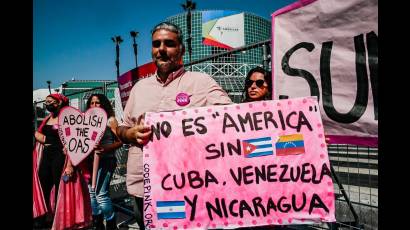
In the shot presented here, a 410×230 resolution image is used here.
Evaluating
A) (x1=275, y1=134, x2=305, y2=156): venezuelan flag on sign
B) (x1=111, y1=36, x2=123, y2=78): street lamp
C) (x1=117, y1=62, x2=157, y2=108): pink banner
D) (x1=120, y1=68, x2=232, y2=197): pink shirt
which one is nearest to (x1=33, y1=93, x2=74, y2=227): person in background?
(x1=117, y1=62, x2=157, y2=108): pink banner

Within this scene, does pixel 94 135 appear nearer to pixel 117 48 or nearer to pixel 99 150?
pixel 99 150

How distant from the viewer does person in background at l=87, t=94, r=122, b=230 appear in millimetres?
3875


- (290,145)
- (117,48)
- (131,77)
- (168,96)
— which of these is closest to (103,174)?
(131,77)

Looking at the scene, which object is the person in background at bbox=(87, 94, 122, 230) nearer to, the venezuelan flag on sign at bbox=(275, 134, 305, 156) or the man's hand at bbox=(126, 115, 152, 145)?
the man's hand at bbox=(126, 115, 152, 145)

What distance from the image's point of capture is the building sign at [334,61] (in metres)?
2.05

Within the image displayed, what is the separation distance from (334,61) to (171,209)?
62.9 inches

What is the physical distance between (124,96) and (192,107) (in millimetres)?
3306

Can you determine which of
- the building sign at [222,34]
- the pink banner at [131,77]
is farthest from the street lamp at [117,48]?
the pink banner at [131,77]
